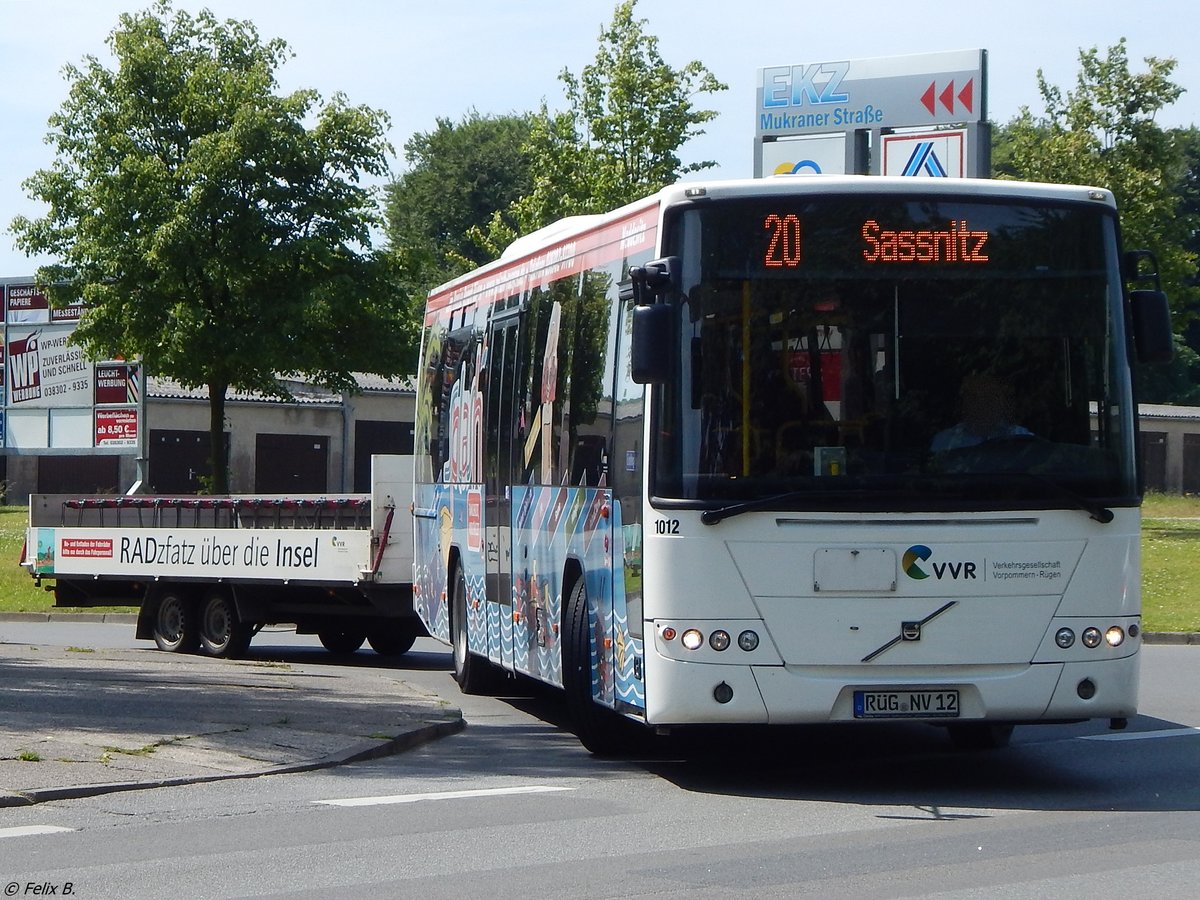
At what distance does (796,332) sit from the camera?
9.84 meters

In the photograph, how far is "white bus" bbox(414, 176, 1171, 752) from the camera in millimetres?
9688

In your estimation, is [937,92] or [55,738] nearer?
[55,738]

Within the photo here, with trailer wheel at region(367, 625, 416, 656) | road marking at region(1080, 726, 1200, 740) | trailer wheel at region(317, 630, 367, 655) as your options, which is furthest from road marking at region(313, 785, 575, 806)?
trailer wheel at region(317, 630, 367, 655)

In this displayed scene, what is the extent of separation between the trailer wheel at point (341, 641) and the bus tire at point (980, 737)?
10.1 meters

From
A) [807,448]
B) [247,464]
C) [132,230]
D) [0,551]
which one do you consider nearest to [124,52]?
[132,230]

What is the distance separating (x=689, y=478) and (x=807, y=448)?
24.5 inches

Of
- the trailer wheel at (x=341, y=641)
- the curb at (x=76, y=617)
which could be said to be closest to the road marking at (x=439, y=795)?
the trailer wheel at (x=341, y=641)

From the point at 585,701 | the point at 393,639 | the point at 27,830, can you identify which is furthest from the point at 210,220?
the point at 27,830

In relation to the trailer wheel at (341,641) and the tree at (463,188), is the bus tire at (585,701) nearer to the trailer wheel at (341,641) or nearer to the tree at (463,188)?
the trailer wheel at (341,641)

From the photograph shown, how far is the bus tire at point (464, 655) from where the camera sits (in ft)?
51.0

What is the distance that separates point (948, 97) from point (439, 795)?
18.5m

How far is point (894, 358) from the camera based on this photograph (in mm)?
9836

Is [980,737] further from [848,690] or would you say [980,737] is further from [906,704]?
[848,690]

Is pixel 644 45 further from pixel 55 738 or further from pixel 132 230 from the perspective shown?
pixel 55 738
